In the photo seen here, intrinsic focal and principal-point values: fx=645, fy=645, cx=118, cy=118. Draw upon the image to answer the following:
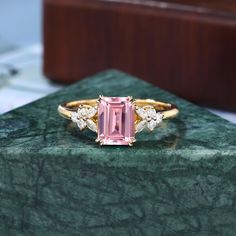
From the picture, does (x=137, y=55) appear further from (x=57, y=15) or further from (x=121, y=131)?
(x=121, y=131)

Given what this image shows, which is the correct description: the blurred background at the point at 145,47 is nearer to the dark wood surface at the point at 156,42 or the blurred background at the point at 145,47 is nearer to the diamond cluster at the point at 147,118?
the dark wood surface at the point at 156,42

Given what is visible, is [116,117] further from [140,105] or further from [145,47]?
[145,47]

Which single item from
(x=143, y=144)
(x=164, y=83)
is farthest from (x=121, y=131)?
(x=164, y=83)

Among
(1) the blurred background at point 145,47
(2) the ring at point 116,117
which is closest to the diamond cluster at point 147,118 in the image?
(2) the ring at point 116,117

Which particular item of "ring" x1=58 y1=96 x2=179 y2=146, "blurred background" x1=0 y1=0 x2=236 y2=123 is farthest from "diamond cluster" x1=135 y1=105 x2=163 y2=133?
"blurred background" x1=0 y1=0 x2=236 y2=123

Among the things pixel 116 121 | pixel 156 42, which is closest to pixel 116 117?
pixel 116 121
